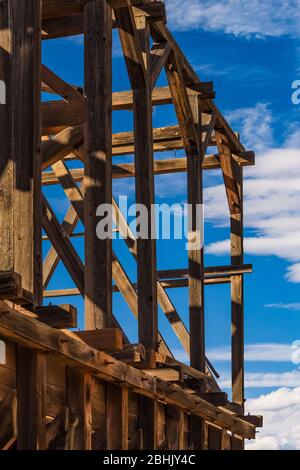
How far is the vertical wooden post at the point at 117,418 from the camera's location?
9.58 meters

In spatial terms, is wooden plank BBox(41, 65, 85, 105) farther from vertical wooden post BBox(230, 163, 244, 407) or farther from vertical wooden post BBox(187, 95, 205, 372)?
vertical wooden post BBox(230, 163, 244, 407)

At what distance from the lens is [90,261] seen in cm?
939

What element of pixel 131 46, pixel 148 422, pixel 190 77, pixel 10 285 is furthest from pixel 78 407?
pixel 190 77

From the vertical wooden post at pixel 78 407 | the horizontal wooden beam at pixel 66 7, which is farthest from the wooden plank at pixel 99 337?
the horizontal wooden beam at pixel 66 7

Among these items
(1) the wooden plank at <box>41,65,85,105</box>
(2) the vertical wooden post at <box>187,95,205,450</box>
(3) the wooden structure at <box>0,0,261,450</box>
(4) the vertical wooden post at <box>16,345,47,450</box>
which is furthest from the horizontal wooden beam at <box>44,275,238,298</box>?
(4) the vertical wooden post at <box>16,345,47,450</box>

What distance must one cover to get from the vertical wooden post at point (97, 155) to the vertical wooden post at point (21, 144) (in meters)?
1.64

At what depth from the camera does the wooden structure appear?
741cm

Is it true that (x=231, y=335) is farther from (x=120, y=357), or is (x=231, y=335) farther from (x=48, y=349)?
(x=48, y=349)

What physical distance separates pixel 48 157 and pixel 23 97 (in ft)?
11.2

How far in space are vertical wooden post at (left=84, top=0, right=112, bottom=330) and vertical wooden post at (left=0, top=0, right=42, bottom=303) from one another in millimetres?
1642

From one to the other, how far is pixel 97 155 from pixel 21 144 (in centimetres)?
186

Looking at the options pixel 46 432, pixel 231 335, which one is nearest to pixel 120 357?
pixel 46 432

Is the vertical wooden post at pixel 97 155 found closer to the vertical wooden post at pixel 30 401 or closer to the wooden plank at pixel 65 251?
the wooden plank at pixel 65 251

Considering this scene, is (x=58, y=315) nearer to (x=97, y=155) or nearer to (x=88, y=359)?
(x=88, y=359)
